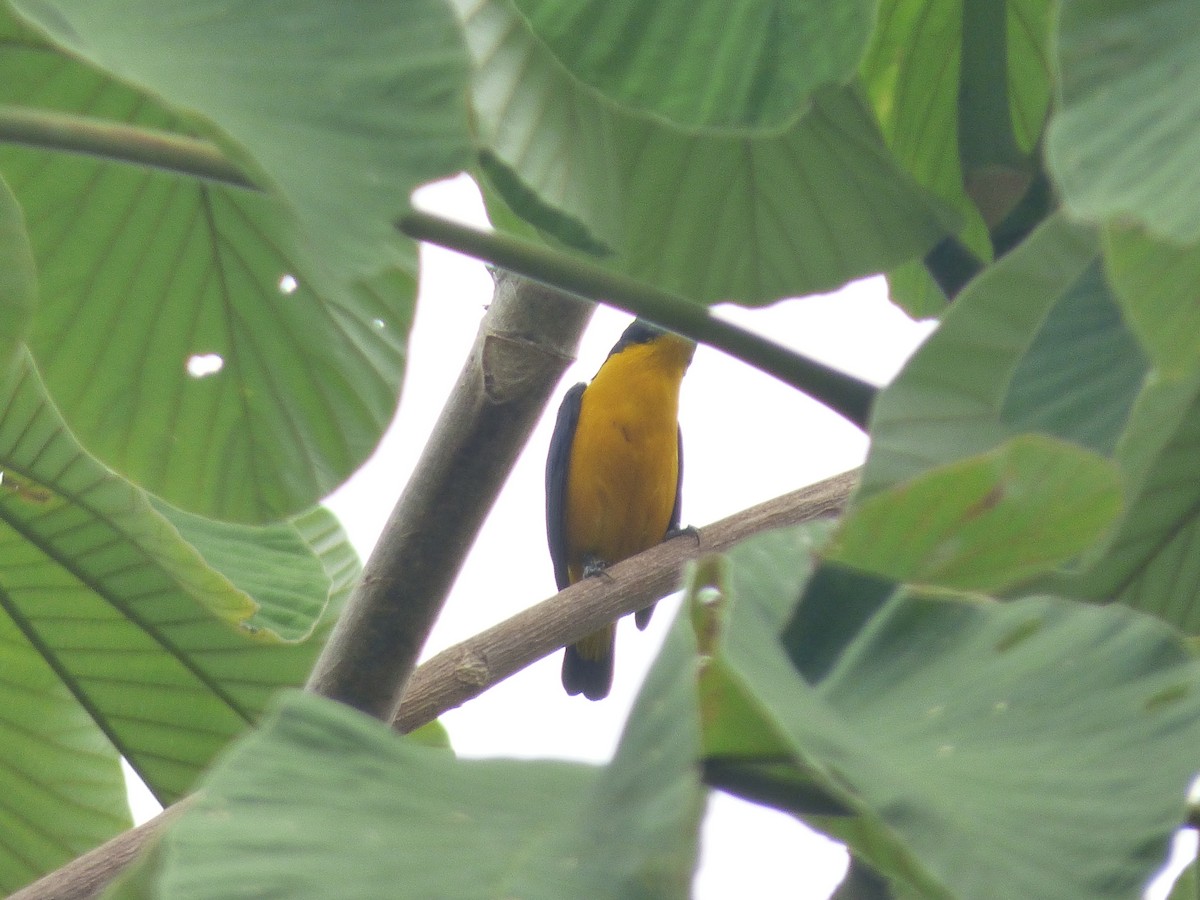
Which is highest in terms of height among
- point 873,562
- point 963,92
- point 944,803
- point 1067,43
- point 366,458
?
point 963,92

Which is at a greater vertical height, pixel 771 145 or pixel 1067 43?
pixel 771 145

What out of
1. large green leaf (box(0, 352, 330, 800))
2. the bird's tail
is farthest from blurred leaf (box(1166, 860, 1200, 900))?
the bird's tail

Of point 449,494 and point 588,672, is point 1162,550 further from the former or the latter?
point 588,672

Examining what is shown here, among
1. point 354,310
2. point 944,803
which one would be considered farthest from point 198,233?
point 944,803

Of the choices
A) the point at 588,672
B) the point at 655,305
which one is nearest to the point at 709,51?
the point at 655,305

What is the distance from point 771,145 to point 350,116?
540mm

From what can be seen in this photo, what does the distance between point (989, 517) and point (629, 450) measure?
10.3 ft

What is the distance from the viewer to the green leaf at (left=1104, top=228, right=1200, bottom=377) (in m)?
0.52

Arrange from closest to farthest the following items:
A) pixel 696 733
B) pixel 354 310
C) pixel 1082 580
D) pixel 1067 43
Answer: pixel 696 733, pixel 1067 43, pixel 1082 580, pixel 354 310

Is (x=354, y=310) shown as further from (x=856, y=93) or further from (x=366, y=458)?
(x=856, y=93)

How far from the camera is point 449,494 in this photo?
1.20 metres

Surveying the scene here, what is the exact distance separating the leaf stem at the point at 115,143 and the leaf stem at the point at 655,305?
0.35 ft

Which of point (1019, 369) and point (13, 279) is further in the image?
point (13, 279)

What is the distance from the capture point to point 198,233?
1.06 metres
